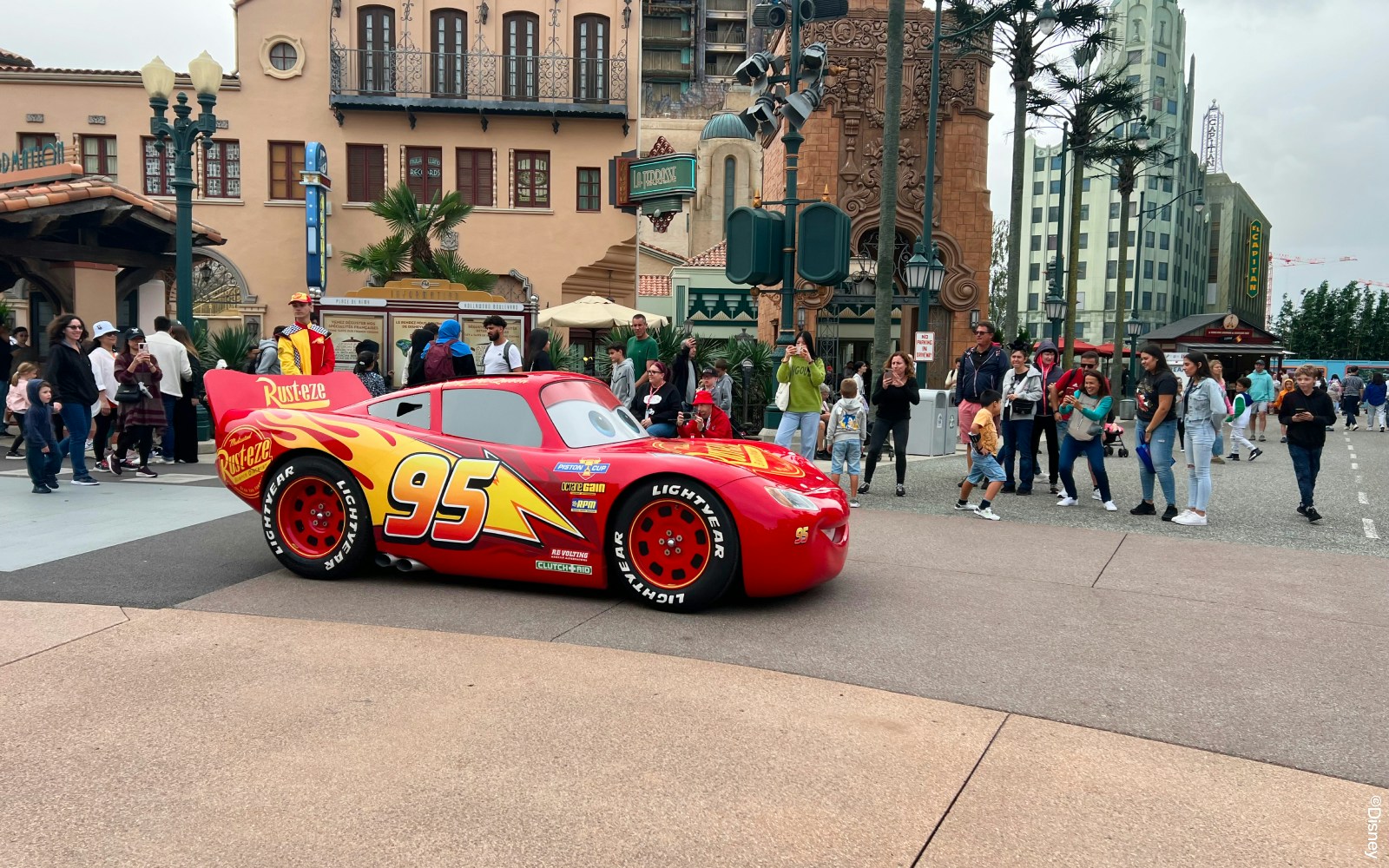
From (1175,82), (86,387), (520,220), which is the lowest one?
(86,387)

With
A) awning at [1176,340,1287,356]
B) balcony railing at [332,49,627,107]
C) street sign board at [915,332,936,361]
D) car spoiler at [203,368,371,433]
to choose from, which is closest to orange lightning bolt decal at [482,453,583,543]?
car spoiler at [203,368,371,433]

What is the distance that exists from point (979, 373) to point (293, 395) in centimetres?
759

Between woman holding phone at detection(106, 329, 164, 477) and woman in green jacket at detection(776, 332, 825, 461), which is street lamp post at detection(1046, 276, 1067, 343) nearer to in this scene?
woman in green jacket at detection(776, 332, 825, 461)

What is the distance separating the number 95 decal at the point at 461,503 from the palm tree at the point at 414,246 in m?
19.3

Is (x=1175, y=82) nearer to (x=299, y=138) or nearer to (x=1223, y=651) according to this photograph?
(x=299, y=138)

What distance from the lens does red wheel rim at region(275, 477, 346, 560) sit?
261 inches

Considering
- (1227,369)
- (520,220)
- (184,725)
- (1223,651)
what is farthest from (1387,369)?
(184,725)

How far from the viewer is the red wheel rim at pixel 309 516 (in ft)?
21.8

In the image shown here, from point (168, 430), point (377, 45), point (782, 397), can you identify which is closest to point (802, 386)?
point (782, 397)

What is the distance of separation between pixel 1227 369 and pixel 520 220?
38.3m

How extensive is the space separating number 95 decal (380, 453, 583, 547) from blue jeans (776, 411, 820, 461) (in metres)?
5.47

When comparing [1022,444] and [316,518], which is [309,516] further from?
[1022,444]

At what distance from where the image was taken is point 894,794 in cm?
352

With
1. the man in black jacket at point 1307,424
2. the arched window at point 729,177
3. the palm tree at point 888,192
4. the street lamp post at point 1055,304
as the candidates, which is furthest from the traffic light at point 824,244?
the arched window at point 729,177
